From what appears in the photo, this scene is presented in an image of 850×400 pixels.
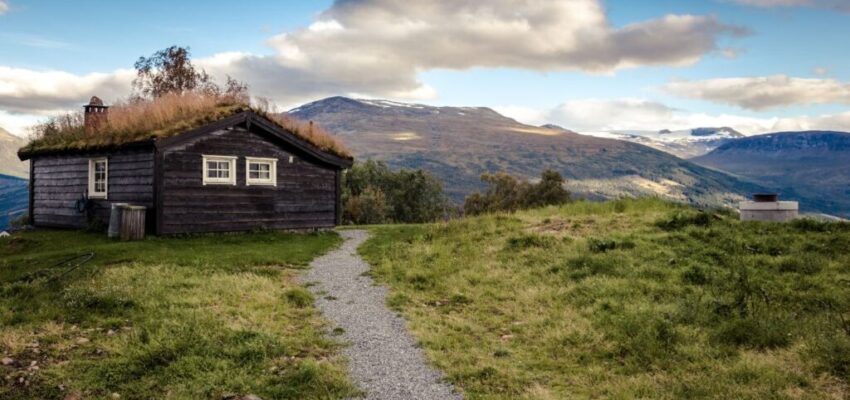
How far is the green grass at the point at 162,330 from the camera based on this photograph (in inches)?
343

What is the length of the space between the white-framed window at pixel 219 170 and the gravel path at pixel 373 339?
27.9 ft

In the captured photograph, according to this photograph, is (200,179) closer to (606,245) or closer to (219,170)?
(219,170)

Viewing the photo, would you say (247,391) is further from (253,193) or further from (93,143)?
(93,143)

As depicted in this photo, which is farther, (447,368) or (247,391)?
(447,368)

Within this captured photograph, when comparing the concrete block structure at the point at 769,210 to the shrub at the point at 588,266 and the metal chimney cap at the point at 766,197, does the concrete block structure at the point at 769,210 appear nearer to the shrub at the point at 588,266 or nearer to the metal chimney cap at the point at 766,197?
the metal chimney cap at the point at 766,197

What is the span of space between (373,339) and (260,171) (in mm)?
17447

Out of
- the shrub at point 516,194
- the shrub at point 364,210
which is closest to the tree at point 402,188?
the shrub at point 516,194

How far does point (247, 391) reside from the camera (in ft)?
27.8

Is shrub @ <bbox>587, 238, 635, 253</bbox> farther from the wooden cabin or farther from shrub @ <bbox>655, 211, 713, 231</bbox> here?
the wooden cabin

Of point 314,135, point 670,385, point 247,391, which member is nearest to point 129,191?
point 314,135

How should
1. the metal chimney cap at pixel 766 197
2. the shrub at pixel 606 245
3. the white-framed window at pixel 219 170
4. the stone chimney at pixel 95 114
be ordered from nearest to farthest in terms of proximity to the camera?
the shrub at pixel 606 245 < the metal chimney cap at pixel 766 197 < the white-framed window at pixel 219 170 < the stone chimney at pixel 95 114

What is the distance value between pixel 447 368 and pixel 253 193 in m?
19.0

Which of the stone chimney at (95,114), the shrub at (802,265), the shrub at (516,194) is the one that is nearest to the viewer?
the shrub at (802,265)

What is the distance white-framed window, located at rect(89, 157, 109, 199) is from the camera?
25.9m
